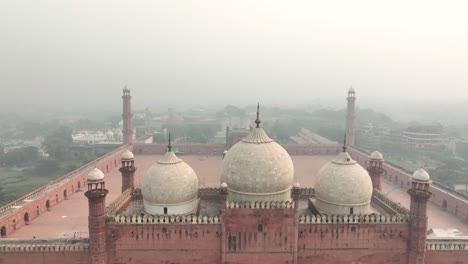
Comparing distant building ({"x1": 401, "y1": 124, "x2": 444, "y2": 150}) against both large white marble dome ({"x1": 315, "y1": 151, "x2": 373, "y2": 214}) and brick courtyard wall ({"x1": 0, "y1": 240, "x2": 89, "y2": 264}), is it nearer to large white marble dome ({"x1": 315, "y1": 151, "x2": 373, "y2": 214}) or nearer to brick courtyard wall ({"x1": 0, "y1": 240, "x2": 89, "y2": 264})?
large white marble dome ({"x1": 315, "y1": 151, "x2": 373, "y2": 214})

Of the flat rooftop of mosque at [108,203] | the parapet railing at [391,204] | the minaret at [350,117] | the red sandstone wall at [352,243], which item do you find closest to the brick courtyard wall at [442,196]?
the flat rooftop of mosque at [108,203]

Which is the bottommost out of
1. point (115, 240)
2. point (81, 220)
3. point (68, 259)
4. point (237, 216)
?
point (81, 220)

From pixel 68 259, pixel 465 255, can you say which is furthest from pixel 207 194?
pixel 465 255

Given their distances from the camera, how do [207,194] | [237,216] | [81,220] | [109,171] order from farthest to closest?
[109,171]
[81,220]
[207,194]
[237,216]

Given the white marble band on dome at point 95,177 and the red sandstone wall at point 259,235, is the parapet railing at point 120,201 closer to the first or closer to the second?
the white marble band on dome at point 95,177

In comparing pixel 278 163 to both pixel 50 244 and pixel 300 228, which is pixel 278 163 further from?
pixel 50 244

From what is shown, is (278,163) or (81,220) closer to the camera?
(278,163)

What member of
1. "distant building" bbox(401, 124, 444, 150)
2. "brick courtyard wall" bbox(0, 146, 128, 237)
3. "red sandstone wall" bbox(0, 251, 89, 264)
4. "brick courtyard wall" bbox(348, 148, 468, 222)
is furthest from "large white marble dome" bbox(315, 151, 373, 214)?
"distant building" bbox(401, 124, 444, 150)
